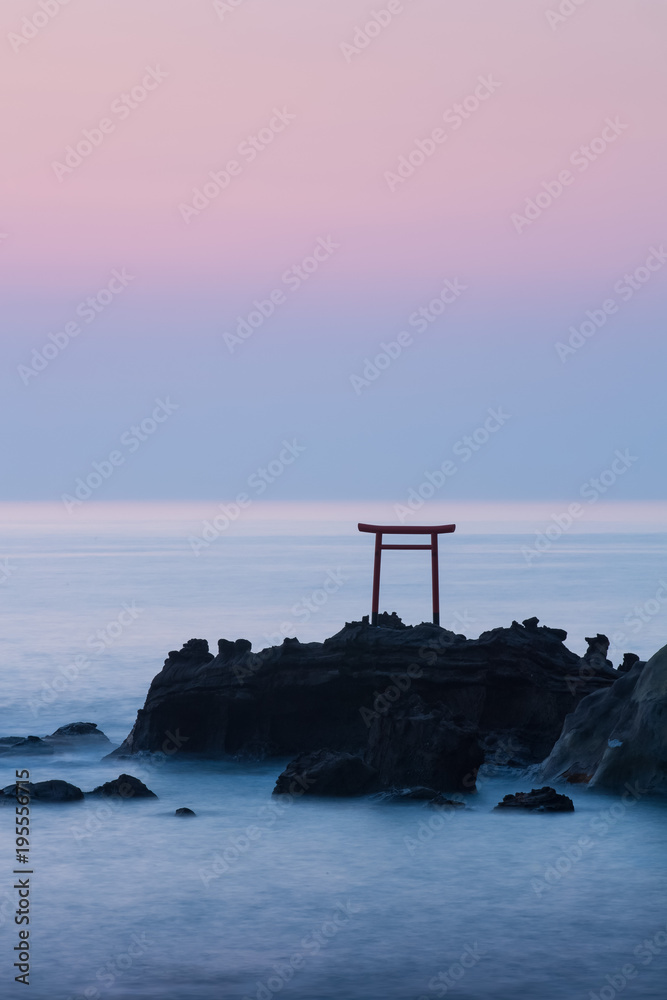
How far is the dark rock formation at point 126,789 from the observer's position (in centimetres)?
1986

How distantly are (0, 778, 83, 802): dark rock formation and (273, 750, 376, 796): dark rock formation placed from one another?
2984mm

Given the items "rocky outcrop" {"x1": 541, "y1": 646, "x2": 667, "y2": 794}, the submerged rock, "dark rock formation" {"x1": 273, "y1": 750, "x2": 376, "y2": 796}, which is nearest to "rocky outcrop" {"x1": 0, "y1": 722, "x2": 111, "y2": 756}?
"dark rock formation" {"x1": 273, "y1": 750, "x2": 376, "y2": 796}

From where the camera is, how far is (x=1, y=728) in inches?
1088

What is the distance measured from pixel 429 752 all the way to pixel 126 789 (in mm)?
4489

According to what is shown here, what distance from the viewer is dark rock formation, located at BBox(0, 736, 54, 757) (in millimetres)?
23764

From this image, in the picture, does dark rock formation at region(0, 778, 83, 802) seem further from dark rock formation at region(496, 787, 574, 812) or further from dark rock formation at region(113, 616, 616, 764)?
dark rock formation at region(496, 787, 574, 812)

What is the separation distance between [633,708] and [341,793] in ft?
15.0

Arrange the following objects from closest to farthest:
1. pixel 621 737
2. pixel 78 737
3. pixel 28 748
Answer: pixel 621 737, pixel 28 748, pixel 78 737

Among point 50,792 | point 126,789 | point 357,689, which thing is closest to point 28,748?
point 50,792

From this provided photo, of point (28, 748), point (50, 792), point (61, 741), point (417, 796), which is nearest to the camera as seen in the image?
point (417, 796)

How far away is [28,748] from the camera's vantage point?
2402cm

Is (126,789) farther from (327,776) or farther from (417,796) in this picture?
(417,796)

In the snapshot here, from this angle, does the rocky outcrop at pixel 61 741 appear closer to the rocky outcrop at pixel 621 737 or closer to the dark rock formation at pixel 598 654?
the rocky outcrop at pixel 621 737

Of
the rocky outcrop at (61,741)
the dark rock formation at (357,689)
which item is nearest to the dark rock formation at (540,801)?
the dark rock formation at (357,689)
